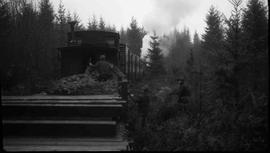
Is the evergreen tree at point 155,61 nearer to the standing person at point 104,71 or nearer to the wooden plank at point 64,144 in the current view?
the standing person at point 104,71

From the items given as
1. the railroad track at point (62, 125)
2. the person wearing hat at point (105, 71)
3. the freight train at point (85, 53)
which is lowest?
the railroad track at point (62, 125)

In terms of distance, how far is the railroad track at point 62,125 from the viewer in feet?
20.7

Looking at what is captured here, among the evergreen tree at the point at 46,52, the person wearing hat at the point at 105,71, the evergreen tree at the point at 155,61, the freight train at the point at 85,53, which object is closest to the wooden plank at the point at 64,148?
the person wearing hat at the point at 105,71

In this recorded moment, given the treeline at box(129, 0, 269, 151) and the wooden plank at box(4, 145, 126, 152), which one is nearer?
the wooden plank at box(4, 145, 126, 152)

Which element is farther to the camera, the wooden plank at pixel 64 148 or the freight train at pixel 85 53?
the freight train at pixel 85 53

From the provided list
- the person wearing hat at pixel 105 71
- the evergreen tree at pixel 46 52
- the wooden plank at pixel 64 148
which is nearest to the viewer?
the wooden plank at pixel 64 148

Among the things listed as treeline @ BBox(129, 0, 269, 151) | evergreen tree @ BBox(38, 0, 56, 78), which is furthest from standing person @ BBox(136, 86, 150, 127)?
evergreen tree @ BBox(38, 0, 56, 78)

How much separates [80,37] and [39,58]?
919 cm

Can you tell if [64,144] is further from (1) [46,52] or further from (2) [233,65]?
(1) [46,52]

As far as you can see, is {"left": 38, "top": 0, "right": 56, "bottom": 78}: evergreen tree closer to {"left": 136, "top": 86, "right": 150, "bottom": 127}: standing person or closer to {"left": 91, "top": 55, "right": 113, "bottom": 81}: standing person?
{"left": 91, "top": 55, "right": 113, "bottom": 81}: standing person

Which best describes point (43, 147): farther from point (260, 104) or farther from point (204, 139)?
point (260, 104)

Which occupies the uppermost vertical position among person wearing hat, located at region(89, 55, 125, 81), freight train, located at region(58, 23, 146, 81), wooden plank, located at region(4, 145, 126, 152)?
freight train, located at region(58, 23, 146, 81)

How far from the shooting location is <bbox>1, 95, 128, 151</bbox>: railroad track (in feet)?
20.7

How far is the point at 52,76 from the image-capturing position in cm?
2433
